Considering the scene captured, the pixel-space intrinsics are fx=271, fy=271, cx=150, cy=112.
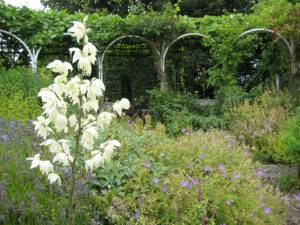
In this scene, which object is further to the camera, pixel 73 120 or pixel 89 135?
pixel 73 120

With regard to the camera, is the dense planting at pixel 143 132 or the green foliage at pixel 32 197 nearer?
the dense planting at pixel 143 132

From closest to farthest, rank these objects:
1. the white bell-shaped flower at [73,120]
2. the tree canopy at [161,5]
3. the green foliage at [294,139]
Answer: the white bell-shaped flower at [73,120]
the green foliage at [294,139]
the tree canopy at [161,5]

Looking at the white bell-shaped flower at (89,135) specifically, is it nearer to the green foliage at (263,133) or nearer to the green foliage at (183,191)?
the green foliage at (183,191)

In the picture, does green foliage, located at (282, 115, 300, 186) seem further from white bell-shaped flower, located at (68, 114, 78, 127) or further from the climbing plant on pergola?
the climbing plant on pergola

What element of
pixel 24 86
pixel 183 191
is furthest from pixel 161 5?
pixel 183 191

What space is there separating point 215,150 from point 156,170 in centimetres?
79

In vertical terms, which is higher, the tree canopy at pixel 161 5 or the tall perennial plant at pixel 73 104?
the tree canopy at pixel 161 5

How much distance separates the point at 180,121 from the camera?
5848mm

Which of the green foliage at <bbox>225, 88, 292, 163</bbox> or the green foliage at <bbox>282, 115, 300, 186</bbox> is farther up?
the green foliage at <bbox>282, 115, 300, 186</bbox>

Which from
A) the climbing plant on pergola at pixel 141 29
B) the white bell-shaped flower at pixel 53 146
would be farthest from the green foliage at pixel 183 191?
the climbing plant on pergola at pixel 141 29

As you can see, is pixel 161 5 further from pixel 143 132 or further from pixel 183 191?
pixel 183 191

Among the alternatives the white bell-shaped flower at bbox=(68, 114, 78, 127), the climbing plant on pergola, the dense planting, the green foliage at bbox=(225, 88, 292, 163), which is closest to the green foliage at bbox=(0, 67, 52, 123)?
the dense planting

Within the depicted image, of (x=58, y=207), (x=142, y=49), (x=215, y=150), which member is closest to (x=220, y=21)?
(x=142, y=49)

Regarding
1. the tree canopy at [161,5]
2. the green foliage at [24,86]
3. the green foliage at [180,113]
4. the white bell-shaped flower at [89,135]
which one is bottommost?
the green foliage at [180,113]
